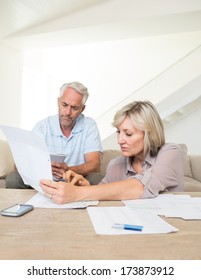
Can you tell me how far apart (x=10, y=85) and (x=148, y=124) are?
563 cm

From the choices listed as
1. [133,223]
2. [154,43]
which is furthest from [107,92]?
[133,223]

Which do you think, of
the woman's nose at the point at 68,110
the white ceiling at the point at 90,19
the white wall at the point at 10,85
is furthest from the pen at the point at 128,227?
the white wall at the point at 10,85

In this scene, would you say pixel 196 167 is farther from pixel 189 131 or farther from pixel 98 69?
pixel 98 69

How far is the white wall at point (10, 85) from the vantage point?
20.0 ft

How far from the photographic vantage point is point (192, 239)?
0.59m

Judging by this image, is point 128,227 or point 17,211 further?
point 17,211

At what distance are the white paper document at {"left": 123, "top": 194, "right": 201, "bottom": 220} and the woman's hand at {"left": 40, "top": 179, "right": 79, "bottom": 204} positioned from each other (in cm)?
18

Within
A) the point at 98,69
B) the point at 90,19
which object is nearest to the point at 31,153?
the point at 90,19

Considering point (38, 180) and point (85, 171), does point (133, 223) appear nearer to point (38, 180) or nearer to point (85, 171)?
point (38, 180)

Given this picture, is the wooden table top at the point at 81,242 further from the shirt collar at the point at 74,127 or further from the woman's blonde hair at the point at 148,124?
the shirt collar at the point at 74,127

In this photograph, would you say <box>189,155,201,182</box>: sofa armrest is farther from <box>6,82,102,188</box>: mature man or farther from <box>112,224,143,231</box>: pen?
<box>112,224,143,231</box>: pen

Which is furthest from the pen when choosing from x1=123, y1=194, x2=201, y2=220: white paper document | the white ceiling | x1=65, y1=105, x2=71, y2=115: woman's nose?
the white ceiling

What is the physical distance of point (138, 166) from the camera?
1368mm

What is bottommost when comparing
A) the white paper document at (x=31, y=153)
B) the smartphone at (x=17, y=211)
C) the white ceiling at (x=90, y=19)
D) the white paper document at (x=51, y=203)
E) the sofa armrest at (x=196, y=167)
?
the sofa armrest at (x=196, y=167)
